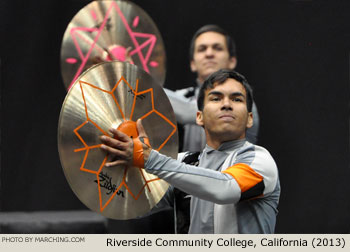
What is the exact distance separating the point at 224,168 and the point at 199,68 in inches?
45.9

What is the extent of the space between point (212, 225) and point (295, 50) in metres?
1.97

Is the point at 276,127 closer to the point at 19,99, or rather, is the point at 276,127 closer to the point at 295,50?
the point at 295,50

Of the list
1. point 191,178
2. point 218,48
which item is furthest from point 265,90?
point 191,178

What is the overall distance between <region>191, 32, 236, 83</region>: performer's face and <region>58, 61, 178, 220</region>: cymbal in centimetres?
103

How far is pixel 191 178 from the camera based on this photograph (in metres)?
1.89

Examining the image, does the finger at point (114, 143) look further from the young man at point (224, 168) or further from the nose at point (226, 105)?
the nose at point (226, 105)

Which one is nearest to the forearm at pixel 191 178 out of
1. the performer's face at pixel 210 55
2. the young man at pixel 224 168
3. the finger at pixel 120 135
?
the young man at pixel 224 168

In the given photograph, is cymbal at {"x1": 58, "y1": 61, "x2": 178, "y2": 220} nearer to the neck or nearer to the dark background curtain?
the neck

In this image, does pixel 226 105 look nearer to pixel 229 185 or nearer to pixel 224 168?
pixel 224 168

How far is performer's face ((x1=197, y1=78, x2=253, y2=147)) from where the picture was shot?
220cm

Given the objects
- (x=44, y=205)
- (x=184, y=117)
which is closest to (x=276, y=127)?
(x=184, y=117)

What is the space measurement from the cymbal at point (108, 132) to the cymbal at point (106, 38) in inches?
35.7

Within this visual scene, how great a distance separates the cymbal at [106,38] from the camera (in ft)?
10.0

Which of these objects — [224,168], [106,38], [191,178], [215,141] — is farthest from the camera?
[106,38]
